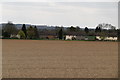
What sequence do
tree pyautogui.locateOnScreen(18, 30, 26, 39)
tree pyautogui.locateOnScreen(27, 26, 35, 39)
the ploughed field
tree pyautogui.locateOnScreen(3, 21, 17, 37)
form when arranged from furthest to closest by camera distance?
tree pyautogui.locateOnScreen(18, 30, 26, 39)
tree pyautogui.locateOnScreen(27, 26, 35, 39)
tree pyautogui.locateOnScreen(3, 21, 17, 37)
the ploughed field

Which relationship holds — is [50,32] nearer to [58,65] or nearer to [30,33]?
[30,33]

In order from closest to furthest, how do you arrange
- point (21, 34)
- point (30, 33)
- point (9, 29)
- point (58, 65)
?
1. point (58, 65)
2. point (9, 29)
3. point (30, 33)
4. point (21, 34)

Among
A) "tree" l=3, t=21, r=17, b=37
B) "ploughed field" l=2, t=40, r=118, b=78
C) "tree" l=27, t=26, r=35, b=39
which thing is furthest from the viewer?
"tree" l=27, t=26, r=35, b=39

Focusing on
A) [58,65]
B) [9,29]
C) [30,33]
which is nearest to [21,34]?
[30,33]

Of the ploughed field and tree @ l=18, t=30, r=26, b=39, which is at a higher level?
tree @ l=18, t=30, r=26, b=39

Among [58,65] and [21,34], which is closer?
[58,65]

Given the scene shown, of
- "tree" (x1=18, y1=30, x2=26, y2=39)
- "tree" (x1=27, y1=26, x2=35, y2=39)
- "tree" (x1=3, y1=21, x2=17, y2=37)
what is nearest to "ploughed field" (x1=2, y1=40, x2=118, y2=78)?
"tree" (x1=3, y1=21, x2=17, y2=37)

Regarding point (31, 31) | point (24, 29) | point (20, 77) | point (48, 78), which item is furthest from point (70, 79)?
point (24, 29)

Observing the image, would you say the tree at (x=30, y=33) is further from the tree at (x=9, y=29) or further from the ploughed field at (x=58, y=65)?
the ploughed field at (x=58, y=65)

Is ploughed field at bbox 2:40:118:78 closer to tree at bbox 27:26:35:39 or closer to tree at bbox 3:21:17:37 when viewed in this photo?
tree at bbox 3:21:17:37

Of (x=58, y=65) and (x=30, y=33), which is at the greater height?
(x=30, y=33)

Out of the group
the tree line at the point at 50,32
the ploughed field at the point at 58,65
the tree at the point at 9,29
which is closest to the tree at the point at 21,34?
the tree line at the point at 50,32

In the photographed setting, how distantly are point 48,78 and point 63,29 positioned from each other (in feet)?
296

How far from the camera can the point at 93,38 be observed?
99.2 metres
